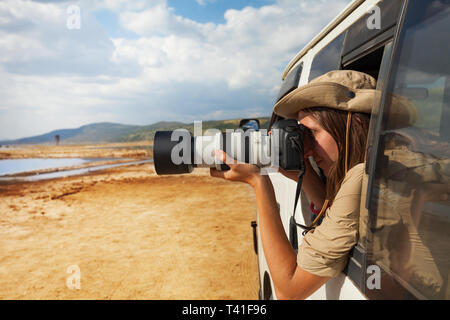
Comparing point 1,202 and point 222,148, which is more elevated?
point 222,148

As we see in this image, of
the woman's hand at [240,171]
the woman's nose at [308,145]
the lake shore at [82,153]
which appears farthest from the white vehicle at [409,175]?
the lake shore at [82,153]

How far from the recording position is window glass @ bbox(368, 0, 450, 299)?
0.74 metres

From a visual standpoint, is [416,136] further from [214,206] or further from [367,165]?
[214,206]

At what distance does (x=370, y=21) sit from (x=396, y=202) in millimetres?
812

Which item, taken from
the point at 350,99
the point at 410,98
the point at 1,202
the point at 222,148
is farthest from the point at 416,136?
the point at 1,202

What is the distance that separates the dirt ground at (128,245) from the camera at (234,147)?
2406 mm

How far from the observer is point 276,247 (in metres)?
1.15

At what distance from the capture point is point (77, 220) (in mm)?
6582

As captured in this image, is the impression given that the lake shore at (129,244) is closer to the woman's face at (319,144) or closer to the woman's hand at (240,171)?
→ the woman's hand at (240,171)

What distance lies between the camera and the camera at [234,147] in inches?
47.5

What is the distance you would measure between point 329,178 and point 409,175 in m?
0.41

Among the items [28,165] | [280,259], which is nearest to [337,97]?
[280,259]
